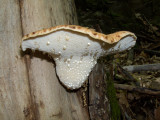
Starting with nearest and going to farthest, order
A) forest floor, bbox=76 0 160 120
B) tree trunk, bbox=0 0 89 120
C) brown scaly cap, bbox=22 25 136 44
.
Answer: brown scaly cap, bbox=22 25 136 44 < tree trunk, bbox=0 0 89 120 < forest floor, bbox=76 0 160 120

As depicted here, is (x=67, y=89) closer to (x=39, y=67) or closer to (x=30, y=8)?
(x=39, y=67)

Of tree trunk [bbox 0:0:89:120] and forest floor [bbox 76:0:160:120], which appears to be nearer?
tree trunk [bbox 0:0:89:120]

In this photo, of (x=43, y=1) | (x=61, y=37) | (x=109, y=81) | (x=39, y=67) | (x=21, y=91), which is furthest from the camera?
(x=109, y=81)

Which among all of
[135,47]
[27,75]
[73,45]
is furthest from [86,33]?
[135,47]

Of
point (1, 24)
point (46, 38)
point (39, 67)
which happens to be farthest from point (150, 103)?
point (1, 24)

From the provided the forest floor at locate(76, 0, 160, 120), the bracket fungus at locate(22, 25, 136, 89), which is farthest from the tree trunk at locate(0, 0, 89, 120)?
the forest floor at locate(76, 0, 160, 120)

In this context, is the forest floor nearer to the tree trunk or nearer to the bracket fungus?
the bracket fungus

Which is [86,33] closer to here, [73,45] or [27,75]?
[73,45]
